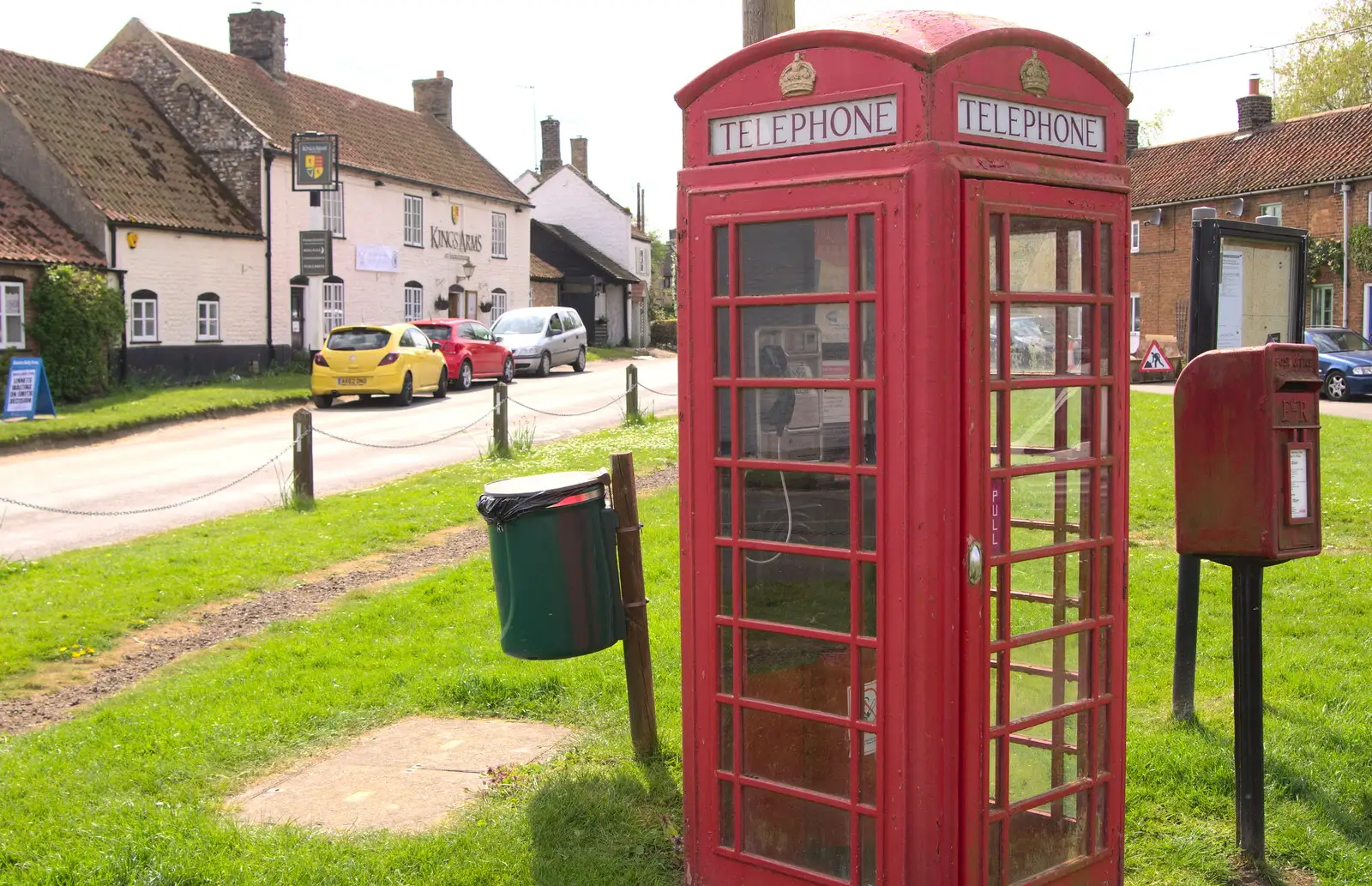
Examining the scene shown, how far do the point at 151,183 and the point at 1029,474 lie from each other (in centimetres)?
2883

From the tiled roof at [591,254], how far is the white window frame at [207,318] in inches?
941

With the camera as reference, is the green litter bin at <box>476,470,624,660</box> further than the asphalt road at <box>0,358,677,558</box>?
No

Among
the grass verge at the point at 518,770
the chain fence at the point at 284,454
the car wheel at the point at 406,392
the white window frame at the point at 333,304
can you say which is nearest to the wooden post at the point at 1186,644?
the grass verge at the point at 518,770

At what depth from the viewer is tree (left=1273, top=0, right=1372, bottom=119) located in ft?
155

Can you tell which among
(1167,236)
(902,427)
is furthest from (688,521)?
(1167,236)

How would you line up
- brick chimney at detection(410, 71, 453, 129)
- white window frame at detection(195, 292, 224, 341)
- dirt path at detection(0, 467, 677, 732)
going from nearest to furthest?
dirt path at detection(0, 467, 677, 732), white window frame at detection(195, 292, 224, 341), brick chimney at detection(410, 71, 453, 129)

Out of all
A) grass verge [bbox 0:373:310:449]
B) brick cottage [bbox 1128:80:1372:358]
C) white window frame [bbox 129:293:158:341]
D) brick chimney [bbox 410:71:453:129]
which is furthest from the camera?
brick chimney [bbox 410:71:453:129]

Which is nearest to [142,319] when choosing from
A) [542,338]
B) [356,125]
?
[542,338]

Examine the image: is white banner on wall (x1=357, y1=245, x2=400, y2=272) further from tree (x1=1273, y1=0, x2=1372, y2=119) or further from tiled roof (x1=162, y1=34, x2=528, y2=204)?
tree (x1=1273, y1=0, x2=1372, y2=119)

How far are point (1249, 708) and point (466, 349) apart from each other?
25.1 m

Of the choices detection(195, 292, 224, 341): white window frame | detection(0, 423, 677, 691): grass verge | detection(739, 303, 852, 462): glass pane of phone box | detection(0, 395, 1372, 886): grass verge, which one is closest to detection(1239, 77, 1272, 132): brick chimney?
detection(195, 292, 224, 341): white window frame

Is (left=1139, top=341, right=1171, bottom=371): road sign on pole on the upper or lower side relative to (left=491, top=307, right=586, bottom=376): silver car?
lower

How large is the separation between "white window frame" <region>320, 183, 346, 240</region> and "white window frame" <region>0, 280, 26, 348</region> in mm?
10246

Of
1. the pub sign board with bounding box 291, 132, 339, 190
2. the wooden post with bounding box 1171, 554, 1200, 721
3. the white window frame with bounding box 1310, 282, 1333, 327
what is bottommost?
the wooden post with bounding box 1171, 554, 1200, 721
